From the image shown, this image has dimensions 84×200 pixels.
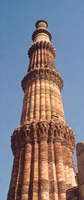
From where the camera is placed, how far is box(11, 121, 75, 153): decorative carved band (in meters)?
19.0

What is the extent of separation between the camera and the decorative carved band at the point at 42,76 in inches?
1012

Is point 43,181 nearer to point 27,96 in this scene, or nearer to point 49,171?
point 49,171

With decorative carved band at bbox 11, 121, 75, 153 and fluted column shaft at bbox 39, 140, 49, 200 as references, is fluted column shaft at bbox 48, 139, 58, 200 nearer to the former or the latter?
fluted column shaft at bbox 39, 140, 49, 200

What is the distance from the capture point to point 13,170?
1814 cm

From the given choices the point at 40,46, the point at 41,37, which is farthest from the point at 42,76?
the point at 41,37

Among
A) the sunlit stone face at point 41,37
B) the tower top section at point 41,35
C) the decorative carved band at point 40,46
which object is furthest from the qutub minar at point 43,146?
the tower top section at point 41,35

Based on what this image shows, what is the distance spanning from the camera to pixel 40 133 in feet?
62.5

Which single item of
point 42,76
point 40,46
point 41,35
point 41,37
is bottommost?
point 42,76

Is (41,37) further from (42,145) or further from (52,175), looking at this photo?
(52,175)

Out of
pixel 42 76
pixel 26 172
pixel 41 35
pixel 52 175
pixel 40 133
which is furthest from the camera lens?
pixel 41 35

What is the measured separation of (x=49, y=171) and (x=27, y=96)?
9.35 meters

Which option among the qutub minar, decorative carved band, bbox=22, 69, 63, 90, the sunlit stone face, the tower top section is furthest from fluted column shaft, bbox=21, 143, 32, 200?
the tower top section

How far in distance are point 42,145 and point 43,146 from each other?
0.12 m

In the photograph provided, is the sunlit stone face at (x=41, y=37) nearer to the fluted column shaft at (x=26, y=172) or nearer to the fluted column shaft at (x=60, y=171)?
the fluted column shaft at (x=60, y=171)
